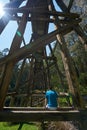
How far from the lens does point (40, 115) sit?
4.34 m

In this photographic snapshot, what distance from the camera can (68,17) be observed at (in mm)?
6844

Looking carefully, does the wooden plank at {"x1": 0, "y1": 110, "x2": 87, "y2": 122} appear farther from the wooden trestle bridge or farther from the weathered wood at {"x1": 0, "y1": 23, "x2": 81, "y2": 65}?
the weathered wood at {"x1": 0, "y1": 23, "x2": 81, "y2": 65}

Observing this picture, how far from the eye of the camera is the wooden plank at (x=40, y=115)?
4.33 metres

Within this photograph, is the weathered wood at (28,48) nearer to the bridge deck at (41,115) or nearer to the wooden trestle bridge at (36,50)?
the wooden trestle bridge at (36,50)

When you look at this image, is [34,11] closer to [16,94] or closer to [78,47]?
[16,94]

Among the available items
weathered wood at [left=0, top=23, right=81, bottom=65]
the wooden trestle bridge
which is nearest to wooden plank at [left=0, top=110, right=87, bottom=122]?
the wooden trestle bridge

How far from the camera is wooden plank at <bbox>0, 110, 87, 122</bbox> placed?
4.33m

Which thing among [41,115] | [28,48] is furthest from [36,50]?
[41,115]

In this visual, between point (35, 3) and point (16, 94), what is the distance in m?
4.59

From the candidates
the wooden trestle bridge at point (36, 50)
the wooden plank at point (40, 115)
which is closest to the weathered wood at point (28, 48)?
the wooden trestle bridge at point (36, 50)

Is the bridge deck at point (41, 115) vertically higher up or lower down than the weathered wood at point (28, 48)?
lower down

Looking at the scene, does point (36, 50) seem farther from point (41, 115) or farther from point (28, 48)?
point (41, 115)

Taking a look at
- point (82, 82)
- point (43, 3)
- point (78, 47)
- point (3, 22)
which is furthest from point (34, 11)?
point (82, 82)

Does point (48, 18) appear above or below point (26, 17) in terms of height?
above
